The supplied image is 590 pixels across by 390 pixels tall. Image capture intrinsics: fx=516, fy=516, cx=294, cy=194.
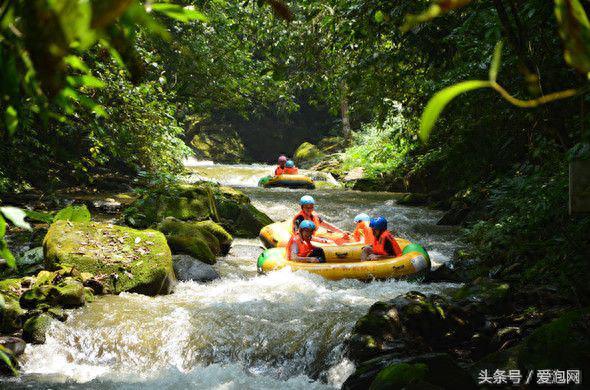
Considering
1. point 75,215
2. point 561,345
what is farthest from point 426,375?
point 75,215

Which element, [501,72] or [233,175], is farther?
[233,175]

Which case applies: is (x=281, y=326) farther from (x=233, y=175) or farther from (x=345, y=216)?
(x=233, y=175)

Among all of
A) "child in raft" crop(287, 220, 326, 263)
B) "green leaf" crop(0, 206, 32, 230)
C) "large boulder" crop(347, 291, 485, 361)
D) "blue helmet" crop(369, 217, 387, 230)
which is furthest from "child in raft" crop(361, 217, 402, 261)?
"green leaf" crop(0, 206, 32, 230)

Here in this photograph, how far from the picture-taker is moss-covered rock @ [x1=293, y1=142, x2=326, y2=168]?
26.5m

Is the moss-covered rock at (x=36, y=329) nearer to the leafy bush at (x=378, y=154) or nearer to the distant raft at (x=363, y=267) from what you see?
the distant raft at (x=363, y=267)

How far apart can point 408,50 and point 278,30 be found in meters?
1.73

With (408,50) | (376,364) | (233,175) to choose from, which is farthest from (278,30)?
(233,175)

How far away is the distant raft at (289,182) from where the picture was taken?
17812mm

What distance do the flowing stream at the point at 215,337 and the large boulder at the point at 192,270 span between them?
0.75ft

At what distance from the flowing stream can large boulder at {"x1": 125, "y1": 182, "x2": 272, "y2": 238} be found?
301cm

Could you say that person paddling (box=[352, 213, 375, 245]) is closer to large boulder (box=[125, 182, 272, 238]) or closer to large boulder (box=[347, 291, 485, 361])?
large boulder (box=[125, 182, 272, 238])

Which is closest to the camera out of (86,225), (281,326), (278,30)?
(281,326)

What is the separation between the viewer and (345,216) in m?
12.9

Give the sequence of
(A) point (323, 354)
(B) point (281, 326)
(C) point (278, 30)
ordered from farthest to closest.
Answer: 1. (C) point (278, 30)
2. (B) point (281, 326)
3. (A) point (323, 354)
